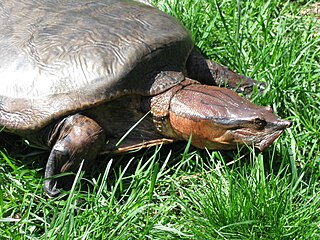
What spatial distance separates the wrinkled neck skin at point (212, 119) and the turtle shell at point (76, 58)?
0.32 feet

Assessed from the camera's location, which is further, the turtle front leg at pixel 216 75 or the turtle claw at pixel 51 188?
the turtle front leg at pixel 216 75

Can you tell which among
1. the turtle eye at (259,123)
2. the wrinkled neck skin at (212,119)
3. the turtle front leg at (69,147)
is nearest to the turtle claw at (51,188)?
the turtle front leg at (69,147)

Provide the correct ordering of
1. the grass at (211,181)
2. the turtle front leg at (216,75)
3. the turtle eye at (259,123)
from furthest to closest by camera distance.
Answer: the turtle front leg at (216,75)
the turtle eye at (259,123)
the grass at (211,181)

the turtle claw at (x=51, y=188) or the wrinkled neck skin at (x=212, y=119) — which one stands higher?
the wrinkled neck skin at (x=212, y=119)

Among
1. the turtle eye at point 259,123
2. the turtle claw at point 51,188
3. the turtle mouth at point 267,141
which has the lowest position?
the turtle claw at point 51,188

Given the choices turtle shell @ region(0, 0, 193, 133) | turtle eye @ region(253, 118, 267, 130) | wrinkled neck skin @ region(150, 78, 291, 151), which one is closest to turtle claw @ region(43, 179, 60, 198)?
turtle shell @ region(0, 0, 193, 133)

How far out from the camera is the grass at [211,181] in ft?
9.09

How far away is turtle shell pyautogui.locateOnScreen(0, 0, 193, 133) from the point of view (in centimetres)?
307

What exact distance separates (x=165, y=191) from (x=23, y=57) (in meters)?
0.95

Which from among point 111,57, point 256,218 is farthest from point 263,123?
point 111,57

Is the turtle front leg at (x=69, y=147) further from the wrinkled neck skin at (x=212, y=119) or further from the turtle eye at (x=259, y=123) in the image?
the turtle eye at (x=259, y=123)

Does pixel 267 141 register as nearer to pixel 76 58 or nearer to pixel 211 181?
pixel 211 181

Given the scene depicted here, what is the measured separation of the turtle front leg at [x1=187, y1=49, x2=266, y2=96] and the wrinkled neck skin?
1.33 feet

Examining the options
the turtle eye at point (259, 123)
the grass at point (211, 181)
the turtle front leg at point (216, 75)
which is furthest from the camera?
the turtle front leg at point (216, 75)
